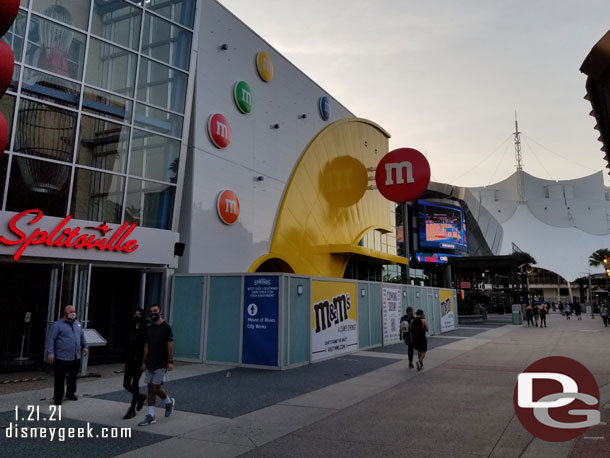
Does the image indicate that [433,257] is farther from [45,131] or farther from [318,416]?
[318,416]

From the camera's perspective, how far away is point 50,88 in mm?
13344

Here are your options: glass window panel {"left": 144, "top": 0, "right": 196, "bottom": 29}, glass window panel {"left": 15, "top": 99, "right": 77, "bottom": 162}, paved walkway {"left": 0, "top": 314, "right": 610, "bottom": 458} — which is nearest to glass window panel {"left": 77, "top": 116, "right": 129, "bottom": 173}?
glass window panel {"left": 15, "top": 99, "right": 77, "bottom": 162}

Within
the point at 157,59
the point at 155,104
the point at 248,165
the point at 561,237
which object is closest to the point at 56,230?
the point at 155,104

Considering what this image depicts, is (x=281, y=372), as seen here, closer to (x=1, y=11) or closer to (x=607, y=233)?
(x=1, y=11)

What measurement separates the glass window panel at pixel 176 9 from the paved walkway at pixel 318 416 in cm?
1264

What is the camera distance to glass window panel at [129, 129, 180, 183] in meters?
15.6

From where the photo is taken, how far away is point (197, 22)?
1748 cm

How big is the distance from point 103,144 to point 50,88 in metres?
2.20

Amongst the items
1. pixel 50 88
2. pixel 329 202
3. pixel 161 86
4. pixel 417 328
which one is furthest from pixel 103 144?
pixel 329 202

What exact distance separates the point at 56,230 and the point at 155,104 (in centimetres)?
593

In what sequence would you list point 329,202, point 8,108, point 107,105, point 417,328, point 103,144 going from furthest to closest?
point 329,202 < point 107,105 < point 103,144 < point 417,328 < point 8,108

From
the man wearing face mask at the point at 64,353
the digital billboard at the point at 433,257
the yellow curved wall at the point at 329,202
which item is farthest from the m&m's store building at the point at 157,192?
the digital billboard at the point at 433,257

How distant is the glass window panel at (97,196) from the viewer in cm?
1386

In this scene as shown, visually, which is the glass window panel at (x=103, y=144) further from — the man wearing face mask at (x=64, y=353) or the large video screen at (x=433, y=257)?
the large video screen at (x=433, y=257)
